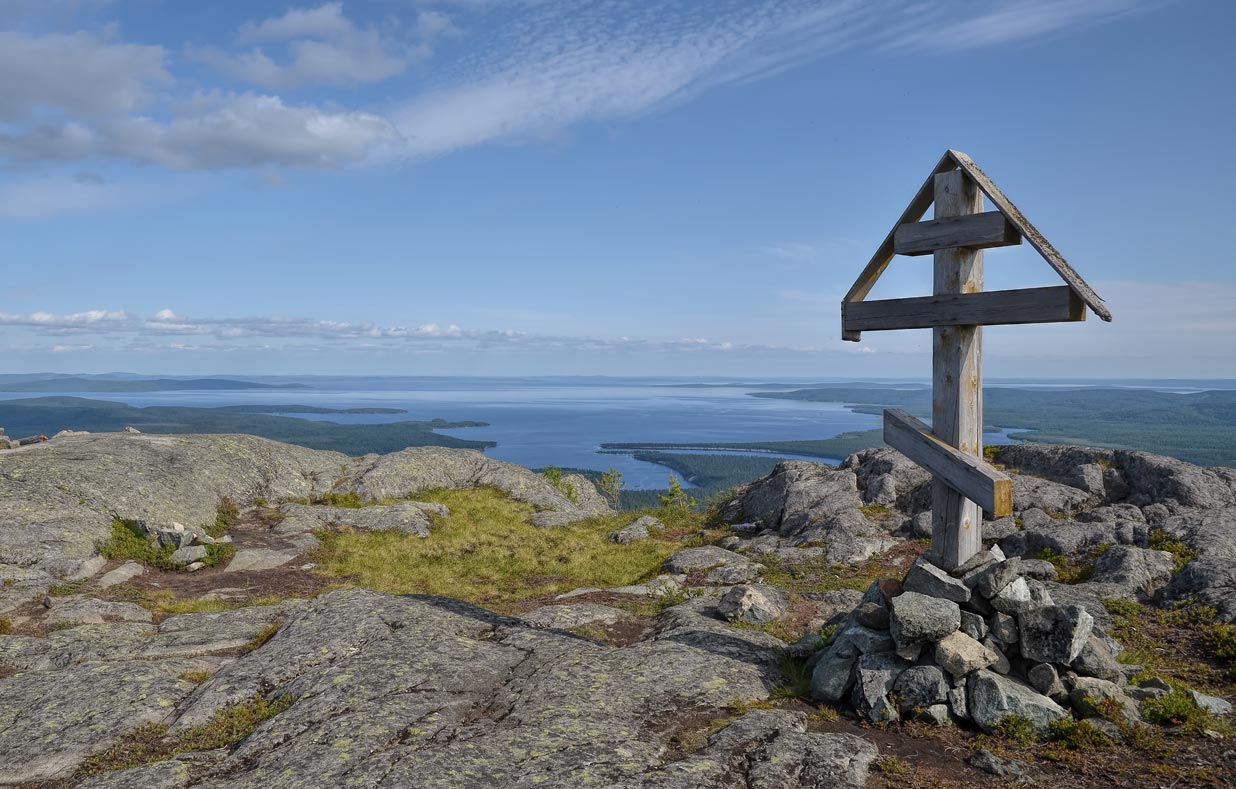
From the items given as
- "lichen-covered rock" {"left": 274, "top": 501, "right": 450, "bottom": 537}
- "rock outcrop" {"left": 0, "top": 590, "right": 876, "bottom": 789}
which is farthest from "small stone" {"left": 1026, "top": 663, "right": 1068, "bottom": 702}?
"lichen-covered rock" {"left": 274, "top": 501, "right": 450, "bottom": 537}

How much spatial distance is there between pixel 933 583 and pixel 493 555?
19.8 meters

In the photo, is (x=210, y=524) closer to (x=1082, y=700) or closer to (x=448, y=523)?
(x=448, y=523)

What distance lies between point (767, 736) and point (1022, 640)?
14.4ft

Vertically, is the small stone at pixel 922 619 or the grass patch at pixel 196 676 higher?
the small stone at pixel 922 619

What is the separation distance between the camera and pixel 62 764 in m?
9.93

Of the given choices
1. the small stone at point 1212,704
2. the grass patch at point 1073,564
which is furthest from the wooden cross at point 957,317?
the grass patch at point 1073,564

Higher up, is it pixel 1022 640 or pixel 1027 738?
pixel 1022 640

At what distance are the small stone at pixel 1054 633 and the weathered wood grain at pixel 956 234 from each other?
5820 mm

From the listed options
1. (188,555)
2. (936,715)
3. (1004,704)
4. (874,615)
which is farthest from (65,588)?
(1004,704)

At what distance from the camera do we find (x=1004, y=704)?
10.1 metres

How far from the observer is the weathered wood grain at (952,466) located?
1032 centimetres

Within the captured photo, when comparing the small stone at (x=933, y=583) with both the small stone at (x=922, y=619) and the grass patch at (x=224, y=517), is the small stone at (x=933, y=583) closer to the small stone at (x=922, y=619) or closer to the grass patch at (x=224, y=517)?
the small stone at (x=922, y=619)

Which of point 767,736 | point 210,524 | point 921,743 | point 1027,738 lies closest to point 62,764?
point 767,736

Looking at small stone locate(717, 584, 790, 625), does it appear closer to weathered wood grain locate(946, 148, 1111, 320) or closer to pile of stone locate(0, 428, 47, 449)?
weathered wood grain locate(946, 148, 1111, 320)
